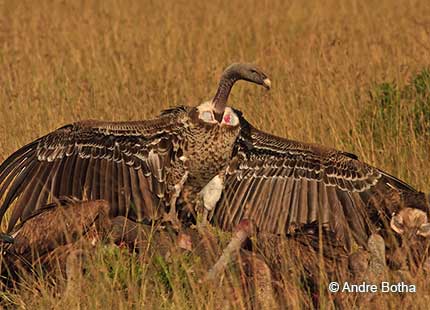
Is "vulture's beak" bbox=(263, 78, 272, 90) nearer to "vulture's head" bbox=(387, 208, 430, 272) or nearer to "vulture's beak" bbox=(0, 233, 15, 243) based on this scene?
"vulture's head" bbox=(387, 208, 430, 272)

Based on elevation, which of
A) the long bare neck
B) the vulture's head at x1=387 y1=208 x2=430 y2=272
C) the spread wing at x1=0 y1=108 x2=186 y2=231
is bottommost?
the vulture's head at x1=387 y1=208 x2=430 y2=272

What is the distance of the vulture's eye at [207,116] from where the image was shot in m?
7.37

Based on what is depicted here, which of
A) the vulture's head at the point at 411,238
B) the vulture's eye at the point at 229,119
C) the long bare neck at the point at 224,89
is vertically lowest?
the vulture's head at the point at 411,238

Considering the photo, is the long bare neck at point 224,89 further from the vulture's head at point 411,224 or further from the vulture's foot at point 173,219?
the vulture's head at point 411,224

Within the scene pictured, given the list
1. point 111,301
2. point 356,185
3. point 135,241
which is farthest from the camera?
point 356,185

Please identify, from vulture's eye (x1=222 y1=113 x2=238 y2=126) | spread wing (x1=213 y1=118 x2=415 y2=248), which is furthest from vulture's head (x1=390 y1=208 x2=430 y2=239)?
vulture's eye (x1=222 y1=113 x2=238 y2=126)

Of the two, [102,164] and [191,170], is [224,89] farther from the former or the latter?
[102,164]

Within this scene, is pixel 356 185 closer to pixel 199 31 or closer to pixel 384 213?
pixel 384 213

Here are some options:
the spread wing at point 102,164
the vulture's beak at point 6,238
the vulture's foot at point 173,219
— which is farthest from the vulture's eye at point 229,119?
the vulture's beak at point 6,238

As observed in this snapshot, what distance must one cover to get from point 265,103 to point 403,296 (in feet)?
14.1

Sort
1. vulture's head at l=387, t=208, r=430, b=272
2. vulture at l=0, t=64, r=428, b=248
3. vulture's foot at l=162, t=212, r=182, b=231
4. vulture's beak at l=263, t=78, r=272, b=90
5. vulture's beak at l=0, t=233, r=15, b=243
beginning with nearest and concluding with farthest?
vulture's head at l=387, t=208, r=430, b=272
vulture's beak at l=0, t=233, r=15, b=243
vulture's foot at l=162, t=212, r=182, b=231
vulture at l=0, t=64, r=428, b=248
vulture's beak at l=263, t=78, r=272, b=90

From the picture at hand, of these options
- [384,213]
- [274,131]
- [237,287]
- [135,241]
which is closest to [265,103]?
[274,131]

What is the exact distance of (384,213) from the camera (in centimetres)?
673

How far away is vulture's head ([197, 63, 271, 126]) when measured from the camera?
24.2 ft
